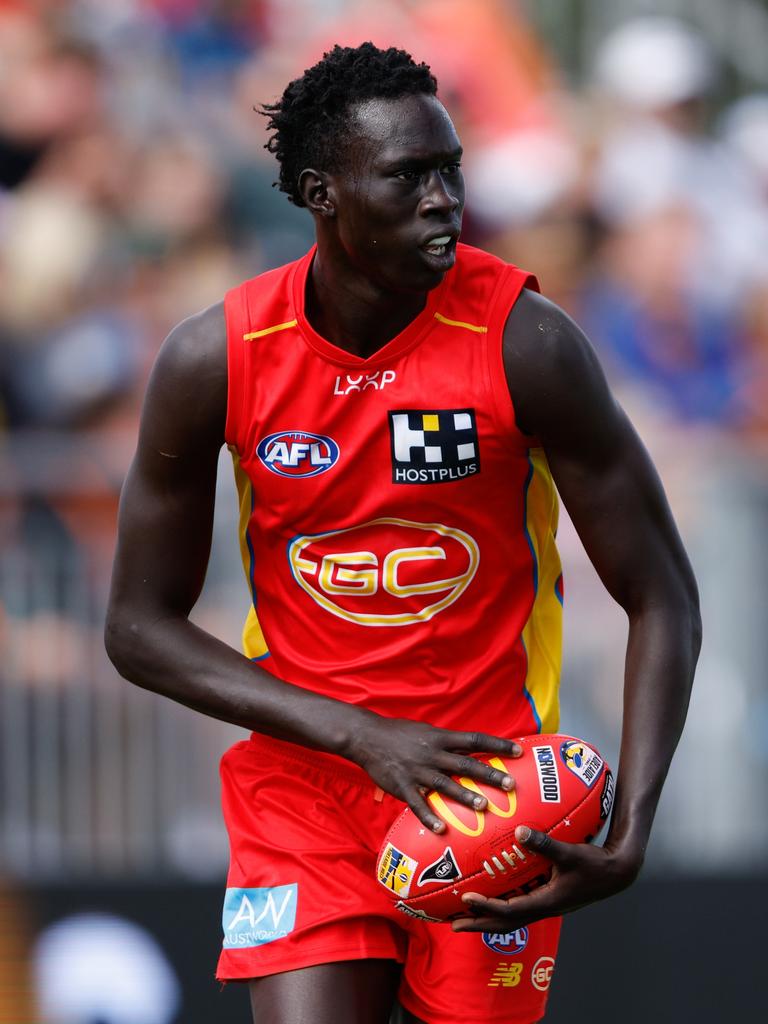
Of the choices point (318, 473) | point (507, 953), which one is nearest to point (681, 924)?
point (507, 953)

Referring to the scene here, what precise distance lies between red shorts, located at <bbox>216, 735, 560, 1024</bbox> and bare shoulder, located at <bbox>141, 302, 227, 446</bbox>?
0.79 m

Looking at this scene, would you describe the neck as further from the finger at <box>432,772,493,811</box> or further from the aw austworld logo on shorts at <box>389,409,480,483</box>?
the finger at <box>432,772,493,811</box>

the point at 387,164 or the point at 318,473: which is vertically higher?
the point at 387,164

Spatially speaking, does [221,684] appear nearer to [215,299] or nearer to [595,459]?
[595,459]

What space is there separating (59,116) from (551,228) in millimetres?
2844

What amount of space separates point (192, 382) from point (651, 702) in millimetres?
1189

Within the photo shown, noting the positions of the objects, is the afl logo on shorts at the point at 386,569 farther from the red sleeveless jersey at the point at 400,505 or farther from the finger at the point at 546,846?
the finger at the point at 546,846

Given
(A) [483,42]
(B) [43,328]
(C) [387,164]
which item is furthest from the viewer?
(A) [483,42]

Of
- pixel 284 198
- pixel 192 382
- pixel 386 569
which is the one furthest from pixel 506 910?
pixel 284 198

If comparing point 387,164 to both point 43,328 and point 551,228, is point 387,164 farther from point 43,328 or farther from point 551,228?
point 551,228

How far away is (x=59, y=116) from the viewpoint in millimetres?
8898

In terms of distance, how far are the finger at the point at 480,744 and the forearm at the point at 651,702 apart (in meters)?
0.26

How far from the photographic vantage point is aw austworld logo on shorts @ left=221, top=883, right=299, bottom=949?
3.52m

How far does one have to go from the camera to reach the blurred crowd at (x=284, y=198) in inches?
329
